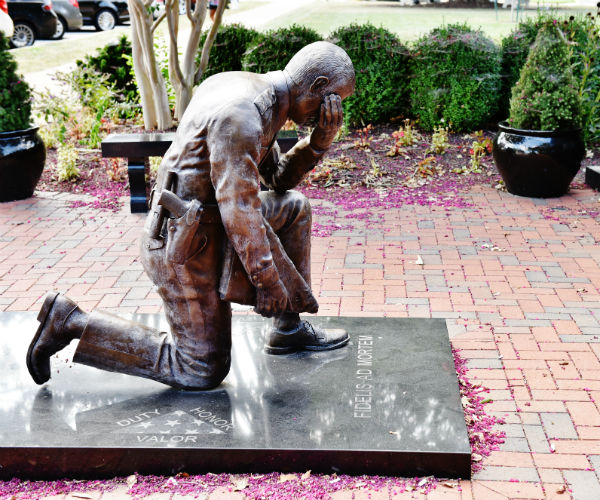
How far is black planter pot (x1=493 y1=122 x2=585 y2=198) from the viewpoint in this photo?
23.8 feet

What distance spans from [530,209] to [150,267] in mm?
4705

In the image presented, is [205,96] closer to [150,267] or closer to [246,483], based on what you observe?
[150,267]

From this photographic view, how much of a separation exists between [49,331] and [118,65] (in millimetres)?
8474

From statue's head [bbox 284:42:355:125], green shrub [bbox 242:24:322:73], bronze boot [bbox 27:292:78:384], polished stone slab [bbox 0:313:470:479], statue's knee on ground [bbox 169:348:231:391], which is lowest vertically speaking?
green shrub [bbox 242:24:322:73]

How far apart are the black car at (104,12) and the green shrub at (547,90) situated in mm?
17978

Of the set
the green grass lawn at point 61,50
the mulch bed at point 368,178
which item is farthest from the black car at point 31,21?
the mulch bed at point 368,178

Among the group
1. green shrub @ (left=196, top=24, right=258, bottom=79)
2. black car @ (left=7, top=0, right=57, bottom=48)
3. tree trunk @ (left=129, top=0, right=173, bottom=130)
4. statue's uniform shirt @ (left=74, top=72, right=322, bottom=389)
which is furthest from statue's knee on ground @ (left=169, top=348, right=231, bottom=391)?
black car @ (left=7, top=0, right=57, bottom=48)

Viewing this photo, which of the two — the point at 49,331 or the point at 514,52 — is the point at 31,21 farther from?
the point at 49,331

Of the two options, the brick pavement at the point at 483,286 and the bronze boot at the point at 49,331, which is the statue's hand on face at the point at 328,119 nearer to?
the bronze boot at the point at 49,331

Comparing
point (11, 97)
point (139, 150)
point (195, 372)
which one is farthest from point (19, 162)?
point (195, 372)

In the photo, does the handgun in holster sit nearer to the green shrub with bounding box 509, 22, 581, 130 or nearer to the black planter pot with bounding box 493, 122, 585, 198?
the black planter pot with bounding box 493, 122, 585, 198

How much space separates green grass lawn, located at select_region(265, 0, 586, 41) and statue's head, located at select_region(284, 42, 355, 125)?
12701 millimetres

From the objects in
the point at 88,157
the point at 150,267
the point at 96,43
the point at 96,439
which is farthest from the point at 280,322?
the point at 96,43

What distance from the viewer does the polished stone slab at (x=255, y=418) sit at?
3086 mm
